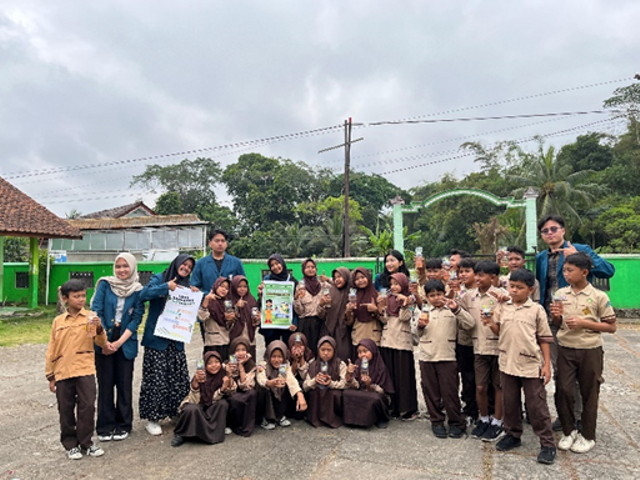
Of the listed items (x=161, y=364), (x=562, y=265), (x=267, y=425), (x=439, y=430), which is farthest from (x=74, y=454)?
(x=562, y=265)

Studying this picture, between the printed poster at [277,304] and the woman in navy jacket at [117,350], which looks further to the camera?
the printed poster at [277,304]

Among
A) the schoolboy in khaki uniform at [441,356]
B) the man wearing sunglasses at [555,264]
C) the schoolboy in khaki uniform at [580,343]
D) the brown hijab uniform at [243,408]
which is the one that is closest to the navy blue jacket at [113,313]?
the brown hijab uniform at [243,408]

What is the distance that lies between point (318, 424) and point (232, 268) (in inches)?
73.2

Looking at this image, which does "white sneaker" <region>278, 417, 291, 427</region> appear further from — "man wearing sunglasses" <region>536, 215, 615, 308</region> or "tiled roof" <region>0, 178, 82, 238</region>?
"tiled roof" <region>0, 178, 82, 238</region>

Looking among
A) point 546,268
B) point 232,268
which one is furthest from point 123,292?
point 546,268

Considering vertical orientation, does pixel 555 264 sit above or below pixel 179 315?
above

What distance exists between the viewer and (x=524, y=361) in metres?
3.75

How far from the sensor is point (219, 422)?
13.7ft

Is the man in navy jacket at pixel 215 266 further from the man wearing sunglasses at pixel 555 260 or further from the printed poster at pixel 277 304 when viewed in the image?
the man wearing sunglasses at pixel 555 260

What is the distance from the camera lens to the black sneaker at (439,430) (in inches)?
165

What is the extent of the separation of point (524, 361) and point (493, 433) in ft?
2.68

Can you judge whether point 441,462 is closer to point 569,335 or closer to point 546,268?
point 569,335

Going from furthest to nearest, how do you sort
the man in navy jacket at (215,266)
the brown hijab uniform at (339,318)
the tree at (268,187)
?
1. the tree at (268,187)
2. the man in navy jacket at (215,266)
3. the brown hijab uniform at (339,318)

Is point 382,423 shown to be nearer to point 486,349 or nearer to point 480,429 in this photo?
point 480,429
